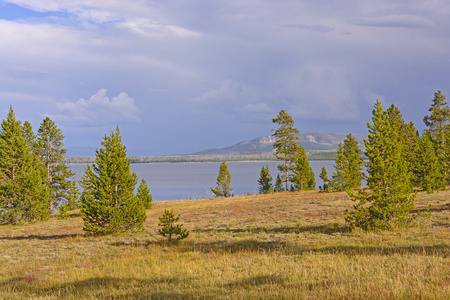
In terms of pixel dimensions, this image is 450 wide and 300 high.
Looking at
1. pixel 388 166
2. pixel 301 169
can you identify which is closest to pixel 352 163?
pixel 301 169

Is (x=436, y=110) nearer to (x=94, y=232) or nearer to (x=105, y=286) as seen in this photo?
(x=94, y=232)

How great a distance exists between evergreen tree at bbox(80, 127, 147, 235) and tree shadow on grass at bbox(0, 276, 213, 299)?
9.70m

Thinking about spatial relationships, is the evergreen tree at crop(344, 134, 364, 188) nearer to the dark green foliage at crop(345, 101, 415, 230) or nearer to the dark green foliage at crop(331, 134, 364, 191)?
the dark green foliage at crop(331, 134, 364, 191)

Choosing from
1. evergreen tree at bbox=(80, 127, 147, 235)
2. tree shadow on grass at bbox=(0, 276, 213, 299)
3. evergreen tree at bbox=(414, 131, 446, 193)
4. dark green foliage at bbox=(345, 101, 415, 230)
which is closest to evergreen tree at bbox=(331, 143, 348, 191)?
evergreen tree at bbox=(414, 131, 446, 193)

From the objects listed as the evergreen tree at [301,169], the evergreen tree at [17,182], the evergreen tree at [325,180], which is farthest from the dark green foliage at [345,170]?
the evergreen tree at [17,182]

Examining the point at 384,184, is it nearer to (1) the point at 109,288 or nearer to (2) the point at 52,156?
(1) the point at 109,288

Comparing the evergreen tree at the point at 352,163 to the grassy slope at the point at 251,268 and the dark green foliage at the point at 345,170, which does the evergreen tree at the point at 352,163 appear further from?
the grassy slope at the point at 251,268

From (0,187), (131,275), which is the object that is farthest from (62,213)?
(131,275)

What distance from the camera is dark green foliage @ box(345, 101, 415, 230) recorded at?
16.0 meters

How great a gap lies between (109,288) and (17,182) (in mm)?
30654

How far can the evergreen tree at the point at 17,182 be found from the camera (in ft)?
110

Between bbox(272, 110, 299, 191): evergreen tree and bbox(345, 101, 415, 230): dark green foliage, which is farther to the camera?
bbox(272, 110, 299, 191): evergreen tree

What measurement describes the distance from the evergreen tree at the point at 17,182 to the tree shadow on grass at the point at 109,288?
26.2 m

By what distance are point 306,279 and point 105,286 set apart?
538 centimetres
